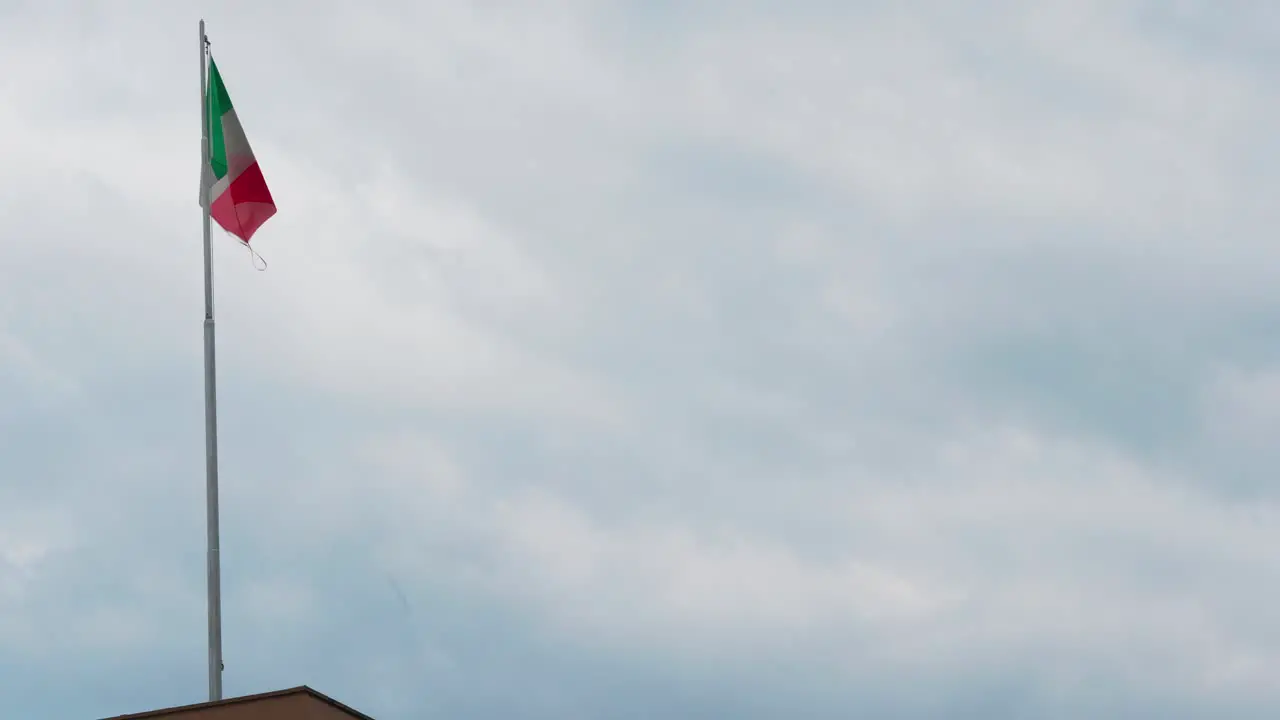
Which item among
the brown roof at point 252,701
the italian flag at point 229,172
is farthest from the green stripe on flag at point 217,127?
the brown roof at point 252,701

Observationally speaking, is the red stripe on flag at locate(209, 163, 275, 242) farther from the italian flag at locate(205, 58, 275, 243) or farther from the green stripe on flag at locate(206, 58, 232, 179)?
the green stripe on flag at locate(206, 58, 232, 179)

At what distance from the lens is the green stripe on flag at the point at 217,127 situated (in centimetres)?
3312

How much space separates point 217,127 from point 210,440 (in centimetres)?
528

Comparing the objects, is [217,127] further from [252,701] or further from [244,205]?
[252,701]

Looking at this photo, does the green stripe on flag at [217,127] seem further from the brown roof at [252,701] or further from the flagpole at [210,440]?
the brown roof at [252,701]

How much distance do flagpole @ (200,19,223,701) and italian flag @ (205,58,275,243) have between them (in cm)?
13

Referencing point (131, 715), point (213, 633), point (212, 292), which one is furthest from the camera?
point (212, 292)

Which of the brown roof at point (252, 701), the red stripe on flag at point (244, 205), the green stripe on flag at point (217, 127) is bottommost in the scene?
the brown roof at point (252, 701)

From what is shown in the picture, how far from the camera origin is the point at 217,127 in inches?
1305

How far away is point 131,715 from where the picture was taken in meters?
28.0

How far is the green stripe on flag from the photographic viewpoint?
33125 millimetres

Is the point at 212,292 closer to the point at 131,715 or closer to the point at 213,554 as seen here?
the point at 213,554

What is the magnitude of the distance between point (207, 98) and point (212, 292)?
3.53 m

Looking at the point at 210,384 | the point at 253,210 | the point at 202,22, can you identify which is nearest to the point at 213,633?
the point at 210,384
